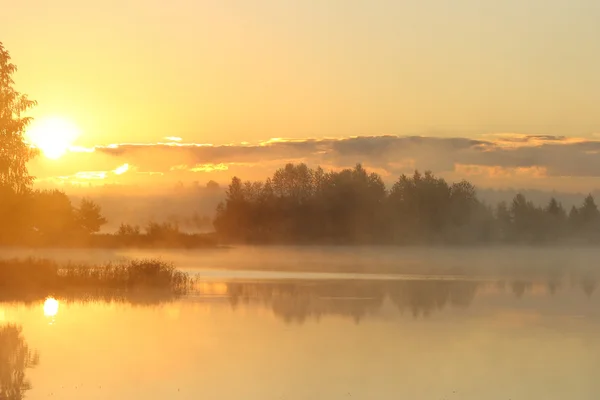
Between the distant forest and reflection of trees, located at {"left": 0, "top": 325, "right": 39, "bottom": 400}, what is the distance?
72.6 metres

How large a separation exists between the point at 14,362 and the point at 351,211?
7911 centimetres

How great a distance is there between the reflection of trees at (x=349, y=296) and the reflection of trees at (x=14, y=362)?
8040 millimetres

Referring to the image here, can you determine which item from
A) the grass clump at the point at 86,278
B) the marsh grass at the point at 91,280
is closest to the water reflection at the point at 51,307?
the marsh grass at the point at 91,280

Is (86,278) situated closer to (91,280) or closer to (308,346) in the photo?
(91,280)

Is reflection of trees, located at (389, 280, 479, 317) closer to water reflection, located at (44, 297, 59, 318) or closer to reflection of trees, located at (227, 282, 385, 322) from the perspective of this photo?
reflection of trees, located at (227, 282, 385, 322)

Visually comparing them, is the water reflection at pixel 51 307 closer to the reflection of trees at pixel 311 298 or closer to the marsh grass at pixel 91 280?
the marsh grass at pixel 91 280

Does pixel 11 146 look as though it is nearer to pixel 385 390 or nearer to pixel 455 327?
pixel 455 327

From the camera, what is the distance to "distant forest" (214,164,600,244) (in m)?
95.6

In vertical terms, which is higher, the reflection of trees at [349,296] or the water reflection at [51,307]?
the water reflection at [51,307]

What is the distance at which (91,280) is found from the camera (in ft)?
116

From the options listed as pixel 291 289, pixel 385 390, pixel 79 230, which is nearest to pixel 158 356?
pixel 385 390

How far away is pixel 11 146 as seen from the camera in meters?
41.9

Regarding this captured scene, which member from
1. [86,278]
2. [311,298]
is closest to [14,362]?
[311,298]

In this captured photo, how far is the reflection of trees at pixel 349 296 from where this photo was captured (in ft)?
96.1
